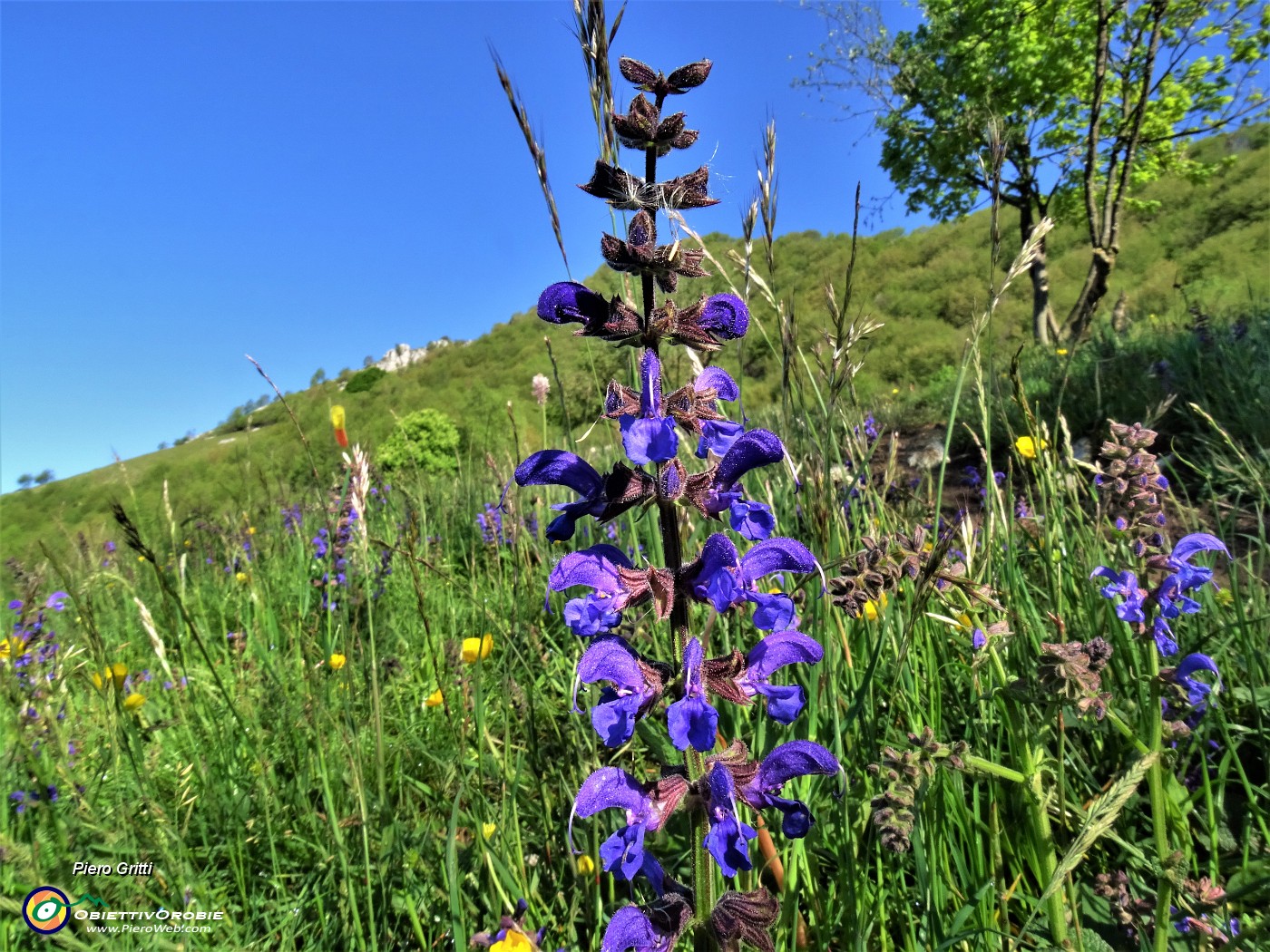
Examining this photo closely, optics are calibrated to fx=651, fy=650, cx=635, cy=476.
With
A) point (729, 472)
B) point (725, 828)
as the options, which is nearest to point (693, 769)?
point (725, 828)

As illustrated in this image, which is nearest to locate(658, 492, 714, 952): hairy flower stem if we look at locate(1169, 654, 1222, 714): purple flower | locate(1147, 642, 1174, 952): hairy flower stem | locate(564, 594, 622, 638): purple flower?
locate(564, 594, 622, 638): purple flower

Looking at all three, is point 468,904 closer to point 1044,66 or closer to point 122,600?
point 122,600

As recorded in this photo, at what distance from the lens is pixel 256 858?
209cm

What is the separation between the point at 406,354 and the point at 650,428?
262ft

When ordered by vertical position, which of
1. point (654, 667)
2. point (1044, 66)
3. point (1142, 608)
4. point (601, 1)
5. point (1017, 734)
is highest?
point (1044, 66)

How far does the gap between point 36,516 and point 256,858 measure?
159 feet

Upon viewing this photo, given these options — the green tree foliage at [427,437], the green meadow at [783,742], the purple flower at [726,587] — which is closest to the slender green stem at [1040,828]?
the green meadow at [783,742]

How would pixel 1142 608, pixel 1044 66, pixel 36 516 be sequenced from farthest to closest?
1. pixel 36 516
2. pixel 1044 66
3. pixel 1142 608

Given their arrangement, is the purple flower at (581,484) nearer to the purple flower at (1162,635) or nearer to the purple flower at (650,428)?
the purple flower at (650,428)

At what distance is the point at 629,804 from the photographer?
1057 millimetres

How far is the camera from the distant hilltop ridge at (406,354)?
66.0m

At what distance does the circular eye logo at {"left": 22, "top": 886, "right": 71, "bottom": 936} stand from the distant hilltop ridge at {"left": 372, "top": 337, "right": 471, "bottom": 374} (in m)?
64.0

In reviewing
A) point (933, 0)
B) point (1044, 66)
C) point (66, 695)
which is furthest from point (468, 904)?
point (933, 0)

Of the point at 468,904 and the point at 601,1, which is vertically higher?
the point at 601,1
